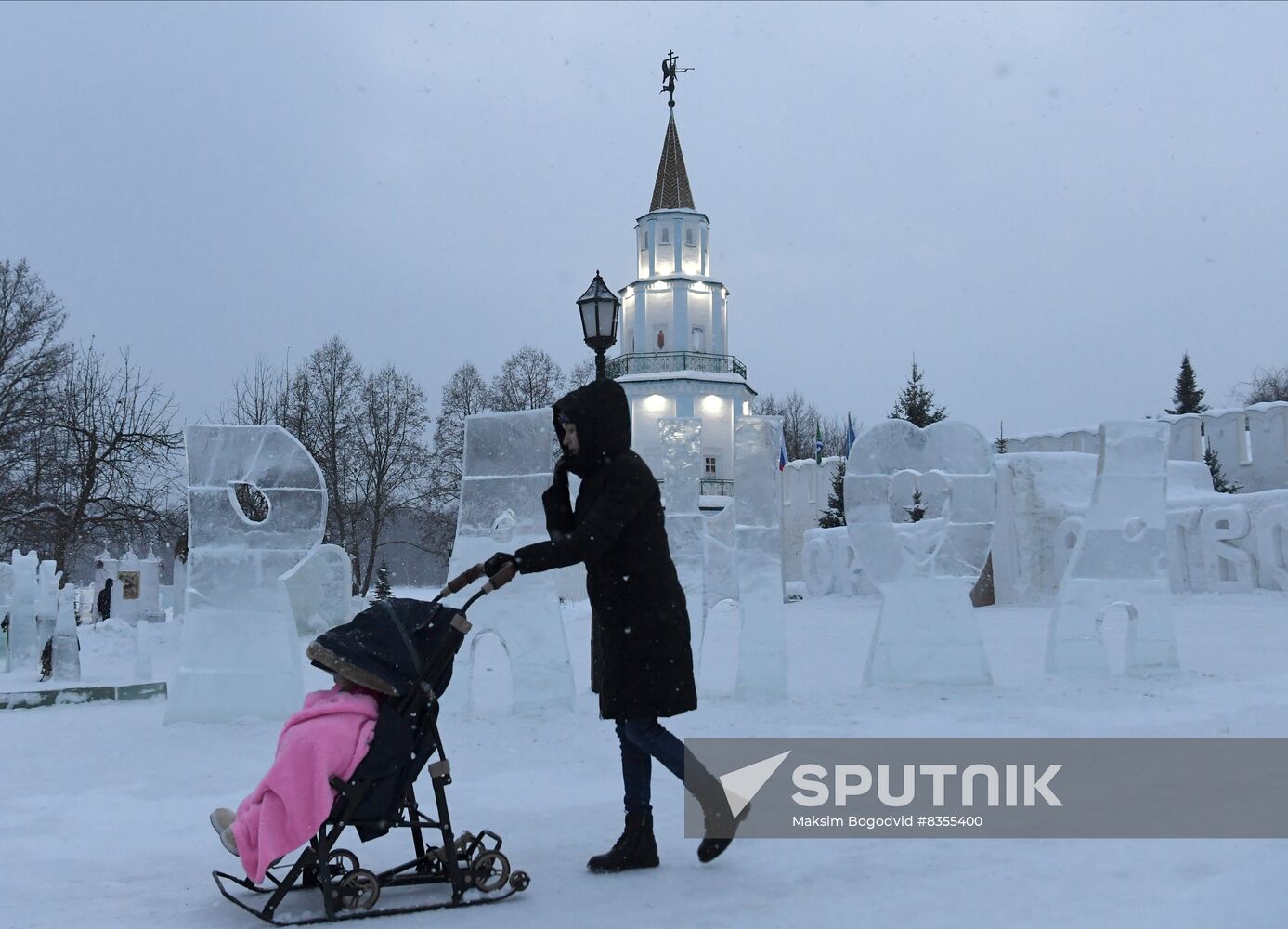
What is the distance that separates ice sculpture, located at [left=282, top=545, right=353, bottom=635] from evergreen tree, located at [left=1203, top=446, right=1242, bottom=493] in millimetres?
17265

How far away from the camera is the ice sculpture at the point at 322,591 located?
19312mm

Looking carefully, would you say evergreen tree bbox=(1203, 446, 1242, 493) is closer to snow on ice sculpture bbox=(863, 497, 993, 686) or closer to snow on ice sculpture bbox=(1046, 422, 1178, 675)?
snow on ice sculpture bbox=(1046, 422, 1178, 675)

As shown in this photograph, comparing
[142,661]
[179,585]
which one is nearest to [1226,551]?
[142,661]

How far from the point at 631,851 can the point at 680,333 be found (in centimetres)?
4406

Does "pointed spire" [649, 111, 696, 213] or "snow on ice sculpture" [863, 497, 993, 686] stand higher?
"pointed spire" [649, 111, 696, 213]

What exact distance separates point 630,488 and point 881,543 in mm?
6030

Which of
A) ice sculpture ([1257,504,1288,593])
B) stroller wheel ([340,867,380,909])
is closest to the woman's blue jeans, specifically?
stroller wheel ([340,867,380,909])

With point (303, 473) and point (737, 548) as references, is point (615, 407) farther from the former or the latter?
point (737, 548)

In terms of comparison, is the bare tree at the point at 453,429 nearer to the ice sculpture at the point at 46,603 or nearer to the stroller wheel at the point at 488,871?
the ice sculpture at the point at 46,603

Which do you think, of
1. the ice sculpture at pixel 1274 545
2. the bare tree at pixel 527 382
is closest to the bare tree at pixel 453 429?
the bare tree at pixel 527 382

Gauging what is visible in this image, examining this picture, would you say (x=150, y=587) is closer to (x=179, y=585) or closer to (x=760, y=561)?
(x=179, y=585)

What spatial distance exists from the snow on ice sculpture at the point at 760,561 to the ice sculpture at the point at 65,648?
9.42 metres

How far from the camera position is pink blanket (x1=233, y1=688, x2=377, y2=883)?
381 cm

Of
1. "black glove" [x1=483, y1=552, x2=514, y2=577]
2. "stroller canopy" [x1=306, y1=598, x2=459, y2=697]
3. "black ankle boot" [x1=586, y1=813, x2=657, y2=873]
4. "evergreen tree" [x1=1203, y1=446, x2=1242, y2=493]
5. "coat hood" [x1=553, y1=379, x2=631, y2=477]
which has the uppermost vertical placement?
"evergreen tree" [x1=1203, y1=446, x2=1242, y2=493]
